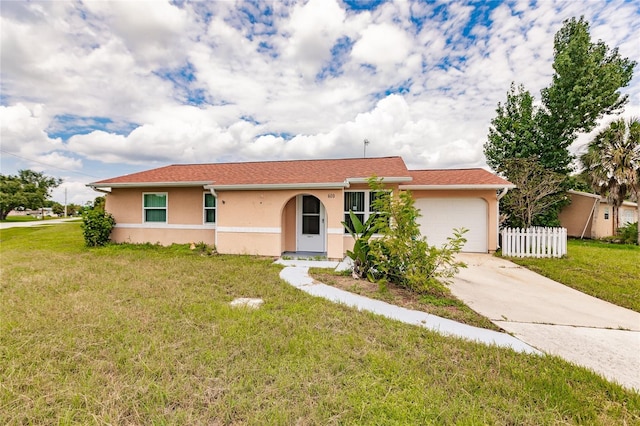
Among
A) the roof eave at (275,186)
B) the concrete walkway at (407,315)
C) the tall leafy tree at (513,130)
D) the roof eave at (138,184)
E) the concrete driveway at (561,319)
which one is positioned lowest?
the concrete driveway at (561,319)

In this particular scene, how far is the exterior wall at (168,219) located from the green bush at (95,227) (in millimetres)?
449

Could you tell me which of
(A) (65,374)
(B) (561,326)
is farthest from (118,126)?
(B) (561,326)

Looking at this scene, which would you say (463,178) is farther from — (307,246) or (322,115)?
(322,115)

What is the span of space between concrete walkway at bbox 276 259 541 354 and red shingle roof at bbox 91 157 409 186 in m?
4.47

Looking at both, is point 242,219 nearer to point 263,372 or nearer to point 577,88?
point 263,372

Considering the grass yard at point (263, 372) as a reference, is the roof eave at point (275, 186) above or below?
above

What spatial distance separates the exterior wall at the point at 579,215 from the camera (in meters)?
17.4

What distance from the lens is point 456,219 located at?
1237cm

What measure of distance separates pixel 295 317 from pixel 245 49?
38.0 ft

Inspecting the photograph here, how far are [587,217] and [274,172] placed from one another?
2028 centimetres

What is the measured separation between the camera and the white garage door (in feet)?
39.9

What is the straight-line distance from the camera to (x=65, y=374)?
308cm

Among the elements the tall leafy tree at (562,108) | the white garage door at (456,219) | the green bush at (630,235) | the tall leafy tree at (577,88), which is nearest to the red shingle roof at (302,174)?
the white garage door at (456,219)

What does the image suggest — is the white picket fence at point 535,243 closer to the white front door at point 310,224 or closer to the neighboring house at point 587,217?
the white front door at point 310,224
